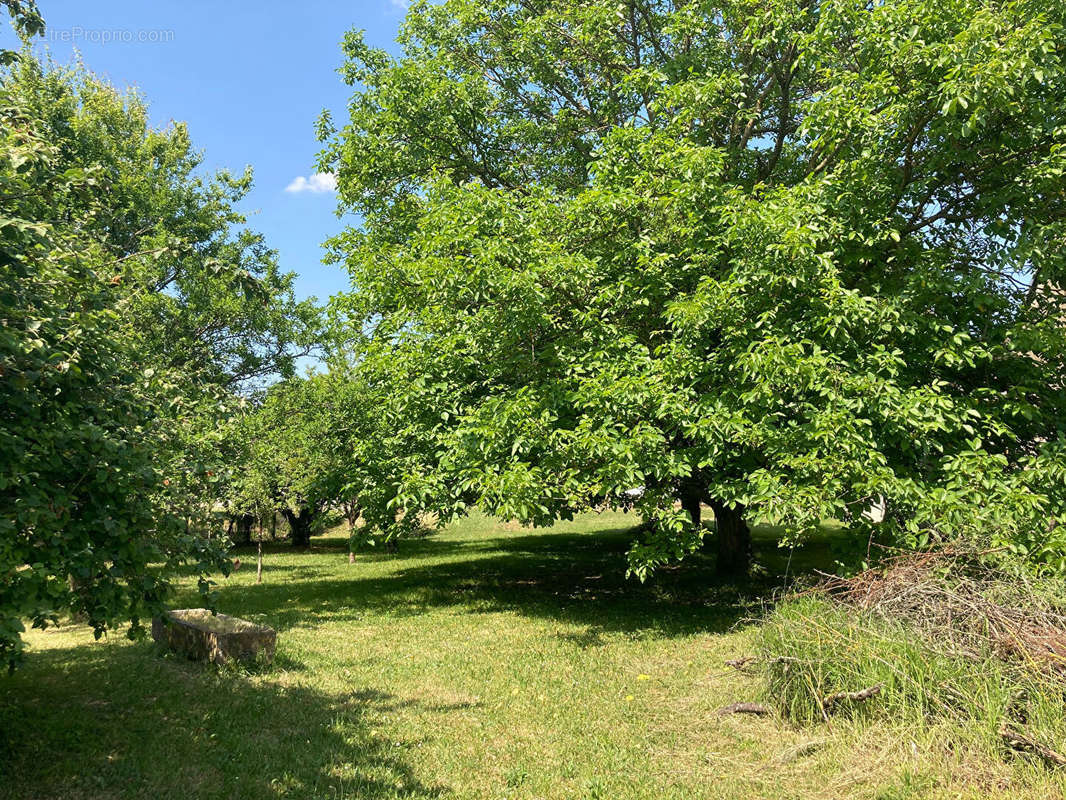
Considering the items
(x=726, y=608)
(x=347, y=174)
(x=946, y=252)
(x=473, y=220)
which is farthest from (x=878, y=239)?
(x=347, y=174)

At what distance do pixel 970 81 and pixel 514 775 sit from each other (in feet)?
27.2

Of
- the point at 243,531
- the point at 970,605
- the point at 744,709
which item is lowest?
the point at 744,709

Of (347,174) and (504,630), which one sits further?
(347,174)

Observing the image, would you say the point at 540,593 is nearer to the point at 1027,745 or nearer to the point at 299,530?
the point at 1027,745

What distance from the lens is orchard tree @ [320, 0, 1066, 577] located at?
312 inches

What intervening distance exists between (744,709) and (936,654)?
1.72 m

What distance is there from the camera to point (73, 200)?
6590mm

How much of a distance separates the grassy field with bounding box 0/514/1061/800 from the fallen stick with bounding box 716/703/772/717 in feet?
0.35

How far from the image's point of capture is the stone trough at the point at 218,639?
782 centimetres

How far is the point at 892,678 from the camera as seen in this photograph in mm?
5188

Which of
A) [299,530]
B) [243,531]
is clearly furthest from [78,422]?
[243,531]

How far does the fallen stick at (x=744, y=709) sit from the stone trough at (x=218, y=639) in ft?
16.9

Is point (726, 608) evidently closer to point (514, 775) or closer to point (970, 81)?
point (514, 775)

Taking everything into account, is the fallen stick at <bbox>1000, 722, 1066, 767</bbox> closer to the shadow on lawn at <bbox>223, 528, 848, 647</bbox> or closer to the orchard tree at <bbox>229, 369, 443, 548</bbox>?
the shadow on lawn at <bbox>223, 528, 848, 647</bbox>
